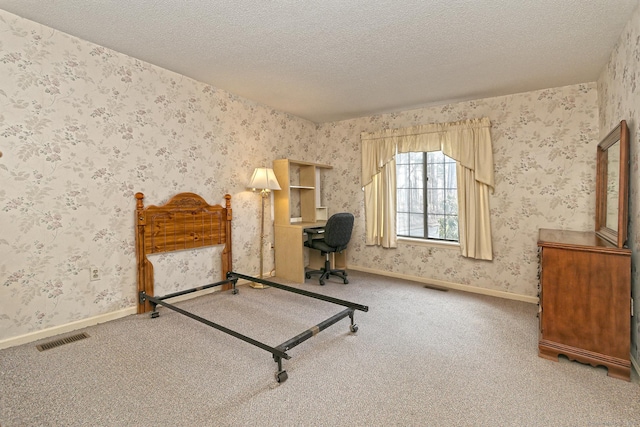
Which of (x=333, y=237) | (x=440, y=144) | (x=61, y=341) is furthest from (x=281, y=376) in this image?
(x=440, y=144)

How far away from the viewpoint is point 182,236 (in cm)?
334

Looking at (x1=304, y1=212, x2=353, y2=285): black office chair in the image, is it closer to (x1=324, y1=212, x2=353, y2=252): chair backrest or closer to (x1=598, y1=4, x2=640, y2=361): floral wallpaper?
(x1=324, y1=212, x2=353, y2=252): chair backrest

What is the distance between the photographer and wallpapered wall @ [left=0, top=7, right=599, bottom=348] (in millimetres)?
2346

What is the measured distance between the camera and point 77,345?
235cm

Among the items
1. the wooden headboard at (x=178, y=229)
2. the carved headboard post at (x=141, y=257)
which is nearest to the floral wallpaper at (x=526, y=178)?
the wooden headboard at (x=178, y=229)

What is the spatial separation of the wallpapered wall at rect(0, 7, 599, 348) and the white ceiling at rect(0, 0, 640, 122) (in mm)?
253

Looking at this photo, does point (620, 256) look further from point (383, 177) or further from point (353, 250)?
point (353, 250)

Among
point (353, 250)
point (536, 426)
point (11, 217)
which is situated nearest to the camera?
point (536, 426)

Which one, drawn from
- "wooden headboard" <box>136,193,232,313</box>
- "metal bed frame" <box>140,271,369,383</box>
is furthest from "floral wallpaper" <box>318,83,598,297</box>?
"wooden headboard" <box>136,193,232,313</box>

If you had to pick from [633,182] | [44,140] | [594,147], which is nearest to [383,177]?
[594,147]

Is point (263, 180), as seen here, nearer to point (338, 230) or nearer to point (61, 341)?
point (338, 230)

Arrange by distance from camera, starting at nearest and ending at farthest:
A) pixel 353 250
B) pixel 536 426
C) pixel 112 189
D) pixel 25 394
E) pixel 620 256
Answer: pixel 536 426 → pixel 25 394 → pixel 620 256 → pixel 112 189 → pixel 353 250

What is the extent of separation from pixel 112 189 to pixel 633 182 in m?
4.19

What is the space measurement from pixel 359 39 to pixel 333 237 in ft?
7.81
